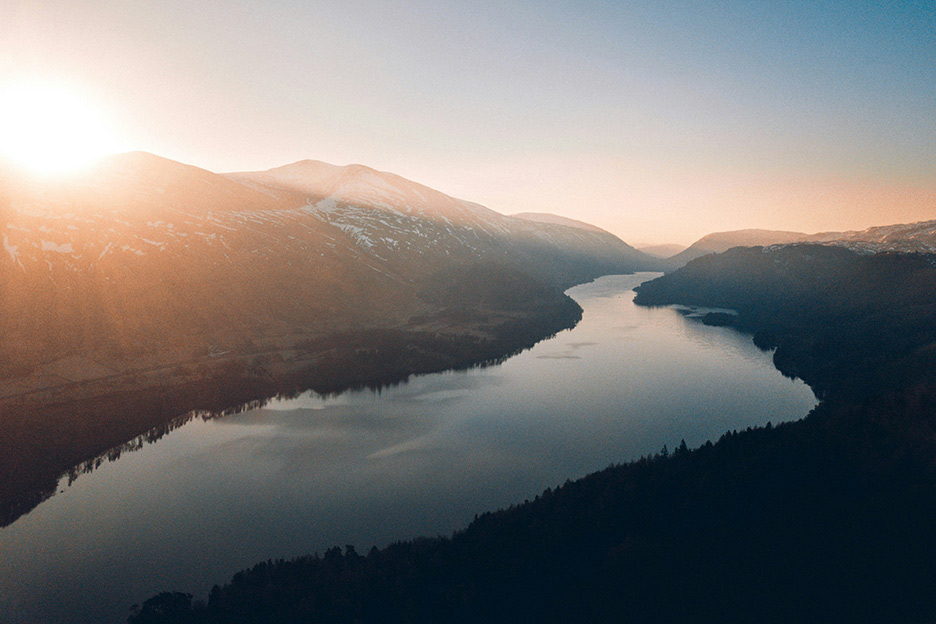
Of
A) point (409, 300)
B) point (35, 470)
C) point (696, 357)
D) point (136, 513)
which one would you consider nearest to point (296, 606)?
point (136, 513)

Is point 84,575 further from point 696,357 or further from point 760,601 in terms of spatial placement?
point 696,357

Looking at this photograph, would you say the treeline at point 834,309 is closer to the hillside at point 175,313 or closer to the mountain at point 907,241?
the mountain at point 907,241

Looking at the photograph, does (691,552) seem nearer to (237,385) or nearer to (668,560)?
(668,560)

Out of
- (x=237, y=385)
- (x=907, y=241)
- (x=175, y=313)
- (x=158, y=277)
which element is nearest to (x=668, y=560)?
(x=237, y=385)

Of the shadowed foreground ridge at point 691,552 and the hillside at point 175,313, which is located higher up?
the hillside at point 175,313

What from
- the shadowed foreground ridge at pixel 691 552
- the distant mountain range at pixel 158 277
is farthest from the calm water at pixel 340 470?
the distant mountain range at pixel 158 277

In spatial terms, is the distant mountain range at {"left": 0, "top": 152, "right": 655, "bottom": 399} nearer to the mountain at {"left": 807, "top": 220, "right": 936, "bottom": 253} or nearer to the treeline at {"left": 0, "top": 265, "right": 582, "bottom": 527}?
the treeline at {"left": 0, "top": 265, "right": 582, "bottom": 527}
